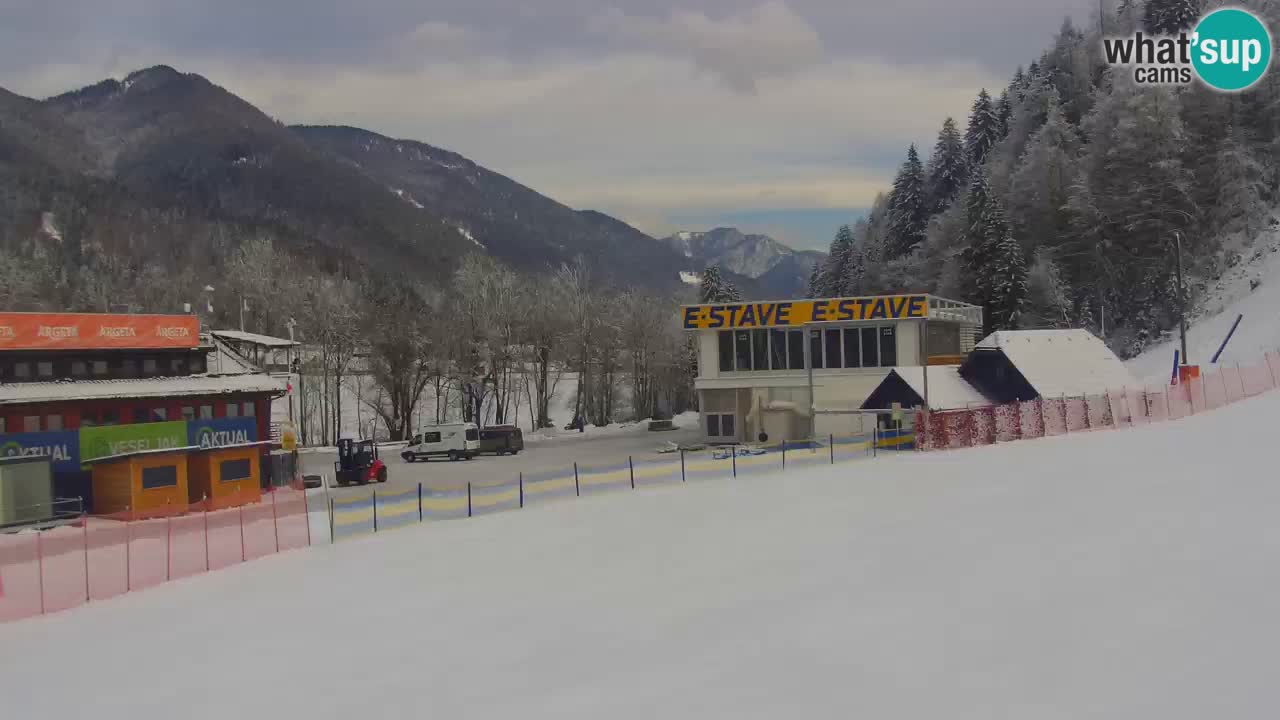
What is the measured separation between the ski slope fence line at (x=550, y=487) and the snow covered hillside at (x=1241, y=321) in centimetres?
3031

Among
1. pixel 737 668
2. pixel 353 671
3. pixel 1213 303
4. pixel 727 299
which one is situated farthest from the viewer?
pixel 727 299

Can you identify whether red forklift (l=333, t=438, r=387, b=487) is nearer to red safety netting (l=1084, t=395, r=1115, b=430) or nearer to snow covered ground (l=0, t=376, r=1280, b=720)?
snow covered ground (l=0, t=376, r=1280, b=720)

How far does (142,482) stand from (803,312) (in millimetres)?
36241

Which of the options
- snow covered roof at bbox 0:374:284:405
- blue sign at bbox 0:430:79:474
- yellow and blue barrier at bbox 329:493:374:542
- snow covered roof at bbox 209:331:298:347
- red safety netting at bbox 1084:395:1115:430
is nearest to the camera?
yellow and blue barrier at bbox 329:493:374:542

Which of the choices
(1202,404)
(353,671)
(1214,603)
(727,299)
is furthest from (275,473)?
(727,299)

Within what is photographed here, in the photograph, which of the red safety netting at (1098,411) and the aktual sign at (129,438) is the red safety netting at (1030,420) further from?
the aktual sign at (129,438)

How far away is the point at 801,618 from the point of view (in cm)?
1622

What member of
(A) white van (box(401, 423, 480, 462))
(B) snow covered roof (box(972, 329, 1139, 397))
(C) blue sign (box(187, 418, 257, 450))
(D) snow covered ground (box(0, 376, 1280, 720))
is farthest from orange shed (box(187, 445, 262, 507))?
(B) snow covered roof (box(972, 329, 1139, 397))

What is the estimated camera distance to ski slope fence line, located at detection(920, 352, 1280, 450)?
42.0 meters

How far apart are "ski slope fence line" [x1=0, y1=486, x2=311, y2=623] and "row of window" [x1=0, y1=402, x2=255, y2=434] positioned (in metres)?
7.41

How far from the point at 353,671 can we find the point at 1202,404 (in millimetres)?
45168

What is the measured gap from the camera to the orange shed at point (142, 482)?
36562 mm

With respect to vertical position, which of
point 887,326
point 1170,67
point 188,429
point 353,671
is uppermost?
point 1170,67

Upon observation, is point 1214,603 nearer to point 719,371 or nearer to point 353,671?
point 353,671
